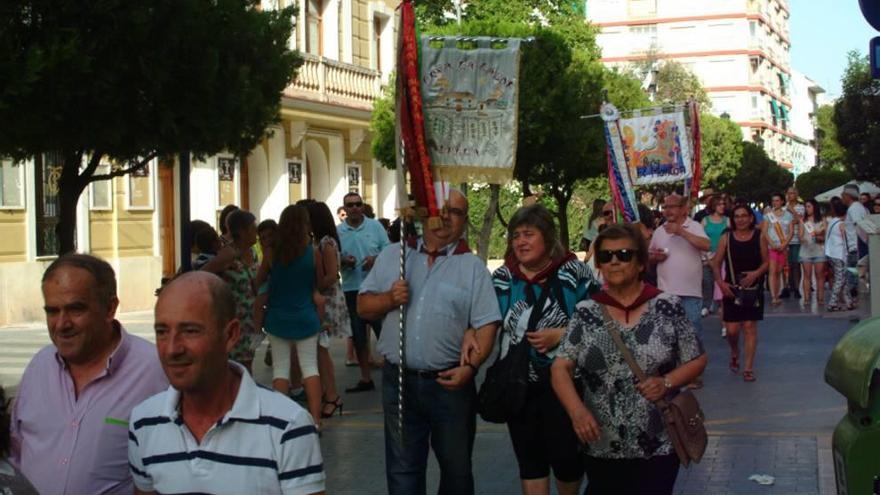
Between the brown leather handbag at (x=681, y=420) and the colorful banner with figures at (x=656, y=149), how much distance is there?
13796 millimetres

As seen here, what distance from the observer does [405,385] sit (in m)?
6.70

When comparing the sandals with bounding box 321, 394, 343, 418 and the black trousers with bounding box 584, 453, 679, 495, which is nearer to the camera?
the black trousers with bounding box 584, 453, 679, 495

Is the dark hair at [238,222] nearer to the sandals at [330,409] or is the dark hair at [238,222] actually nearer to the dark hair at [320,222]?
the dark hair at [320,222]

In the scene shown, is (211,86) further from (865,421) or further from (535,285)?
(865,421)

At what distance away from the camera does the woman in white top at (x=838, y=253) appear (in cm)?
2189

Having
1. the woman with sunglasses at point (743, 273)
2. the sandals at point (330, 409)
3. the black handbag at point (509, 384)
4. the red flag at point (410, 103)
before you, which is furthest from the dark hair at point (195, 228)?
the woman with sunglasses at point (743, 273)

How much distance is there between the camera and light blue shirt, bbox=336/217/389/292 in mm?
14062

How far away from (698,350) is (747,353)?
7.77 meters

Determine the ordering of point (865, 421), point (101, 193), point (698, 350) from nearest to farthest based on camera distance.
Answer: point (865, 421) → point (698, 350) → point (101, 193)

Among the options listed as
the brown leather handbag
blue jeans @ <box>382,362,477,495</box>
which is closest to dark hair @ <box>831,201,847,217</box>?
blue jeans @ <box>382,362,477,495</box>

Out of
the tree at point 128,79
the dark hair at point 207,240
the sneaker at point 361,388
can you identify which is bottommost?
the sneaker at point 361,388

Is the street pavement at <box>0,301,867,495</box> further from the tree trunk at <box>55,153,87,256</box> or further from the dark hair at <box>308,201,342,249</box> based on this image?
the tree trunk at <box>55,153,87,256</box>

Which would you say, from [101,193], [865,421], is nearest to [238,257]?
[865,421]

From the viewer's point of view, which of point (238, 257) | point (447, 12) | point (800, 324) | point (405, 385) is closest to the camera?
point (405, 385)
